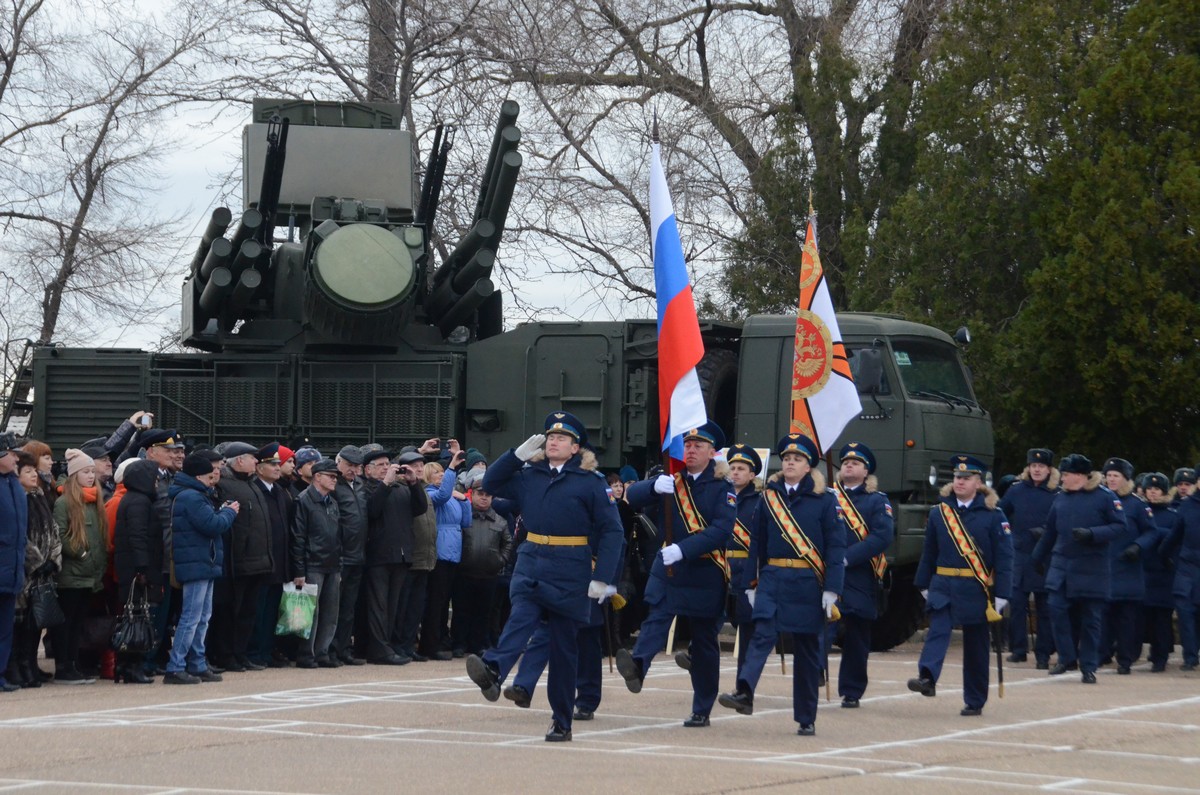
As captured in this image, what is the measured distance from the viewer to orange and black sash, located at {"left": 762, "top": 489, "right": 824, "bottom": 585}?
34.7ft

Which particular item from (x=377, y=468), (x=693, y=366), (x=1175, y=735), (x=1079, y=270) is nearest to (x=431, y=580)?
(x=377, y=468)

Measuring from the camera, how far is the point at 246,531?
13367 mm

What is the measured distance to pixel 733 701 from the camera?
1052cm

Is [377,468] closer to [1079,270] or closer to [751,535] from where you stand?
[751,535]

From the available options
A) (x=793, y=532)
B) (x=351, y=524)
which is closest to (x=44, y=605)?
(x=351, y=524)

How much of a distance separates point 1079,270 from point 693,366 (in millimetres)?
9445

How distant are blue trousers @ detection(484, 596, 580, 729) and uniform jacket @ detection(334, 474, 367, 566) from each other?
456cm

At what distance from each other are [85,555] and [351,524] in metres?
2.34

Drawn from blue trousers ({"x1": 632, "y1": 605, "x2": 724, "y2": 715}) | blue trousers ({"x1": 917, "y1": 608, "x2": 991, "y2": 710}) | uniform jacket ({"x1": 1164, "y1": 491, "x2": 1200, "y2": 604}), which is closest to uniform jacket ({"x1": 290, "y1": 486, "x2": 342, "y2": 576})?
blue trousers ({"x1": 632, "y1": 605, "x2": 724, "y2": 715})

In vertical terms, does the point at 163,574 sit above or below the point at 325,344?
below

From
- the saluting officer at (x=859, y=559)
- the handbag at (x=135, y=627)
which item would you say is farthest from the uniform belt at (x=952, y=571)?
the handbag at (x=135, y=627)

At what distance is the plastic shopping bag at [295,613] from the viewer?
1388cm

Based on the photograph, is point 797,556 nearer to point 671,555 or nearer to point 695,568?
point 695,568

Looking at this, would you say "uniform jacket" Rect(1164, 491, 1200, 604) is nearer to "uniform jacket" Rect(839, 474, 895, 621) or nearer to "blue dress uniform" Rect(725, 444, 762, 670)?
"uniform jacket" Rect(839, 474, 895, 621)
